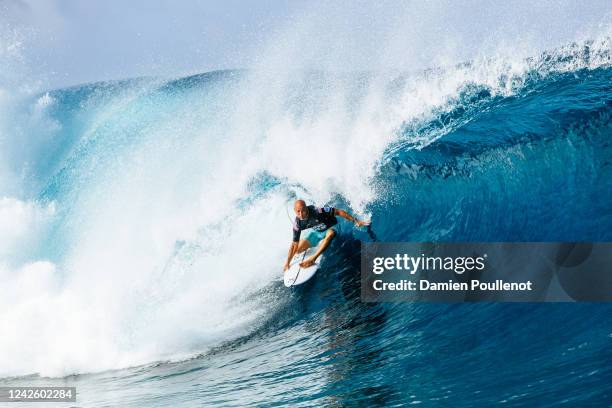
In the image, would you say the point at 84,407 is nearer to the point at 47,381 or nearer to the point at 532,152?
the point at 47,381

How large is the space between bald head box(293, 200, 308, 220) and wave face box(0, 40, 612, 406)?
1.28 meters

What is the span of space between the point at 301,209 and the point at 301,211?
0.13 feet

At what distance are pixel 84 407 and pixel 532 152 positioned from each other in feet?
25.4

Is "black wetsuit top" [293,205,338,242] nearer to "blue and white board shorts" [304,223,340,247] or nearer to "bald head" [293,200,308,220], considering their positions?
"bald head" [293,200,308,220]

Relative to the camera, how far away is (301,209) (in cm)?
642

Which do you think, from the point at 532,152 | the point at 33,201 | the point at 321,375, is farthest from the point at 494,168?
the point at 33,201

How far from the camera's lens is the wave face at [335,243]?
4723 millimetres

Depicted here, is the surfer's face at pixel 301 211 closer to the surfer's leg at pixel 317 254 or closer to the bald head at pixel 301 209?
the bald head at pixel 301 209

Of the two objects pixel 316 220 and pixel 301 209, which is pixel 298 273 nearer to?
pixel 316 220

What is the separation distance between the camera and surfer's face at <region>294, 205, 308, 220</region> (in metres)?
6.40

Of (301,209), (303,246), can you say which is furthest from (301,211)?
(303,246)

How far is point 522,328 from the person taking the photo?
16.0 feet

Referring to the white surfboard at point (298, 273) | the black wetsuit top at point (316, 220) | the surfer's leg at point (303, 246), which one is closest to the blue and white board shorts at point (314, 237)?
the surfer's leg at point (303, 246)

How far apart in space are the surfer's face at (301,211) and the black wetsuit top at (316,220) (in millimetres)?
64
